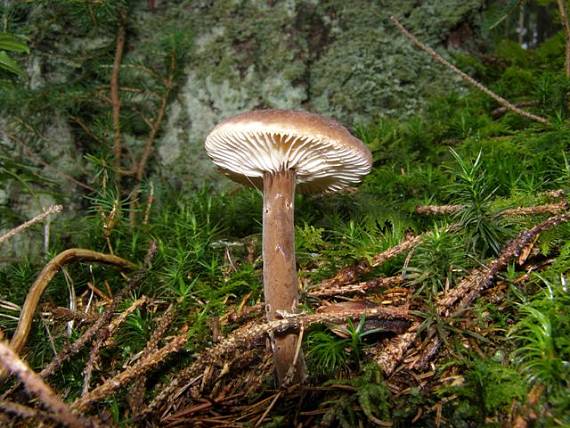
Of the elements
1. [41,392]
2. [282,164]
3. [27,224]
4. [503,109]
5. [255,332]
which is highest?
[503,109]

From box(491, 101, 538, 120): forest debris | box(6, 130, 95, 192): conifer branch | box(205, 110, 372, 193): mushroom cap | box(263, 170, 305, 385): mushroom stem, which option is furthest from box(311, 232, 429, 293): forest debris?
box(6, 130, 95, 192): conifer branch

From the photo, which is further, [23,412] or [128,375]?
[128,375]

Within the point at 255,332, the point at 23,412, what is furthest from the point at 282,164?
the point at 23,412

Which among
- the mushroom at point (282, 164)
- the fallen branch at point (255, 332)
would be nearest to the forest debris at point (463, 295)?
the fallen branch at point (255, 332)

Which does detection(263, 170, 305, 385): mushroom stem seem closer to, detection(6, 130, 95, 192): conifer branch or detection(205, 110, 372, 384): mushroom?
detection(205, 110, 372, 384): mushroom

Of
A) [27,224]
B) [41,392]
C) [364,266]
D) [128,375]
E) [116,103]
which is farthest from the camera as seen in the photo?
[116,103]

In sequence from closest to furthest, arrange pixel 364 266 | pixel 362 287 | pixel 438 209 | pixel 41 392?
1. pixel 41 392
2. pixel 362 287
3. pixel 364 266
4. pixel 438 209

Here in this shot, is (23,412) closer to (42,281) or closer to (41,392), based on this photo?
(41,392)
